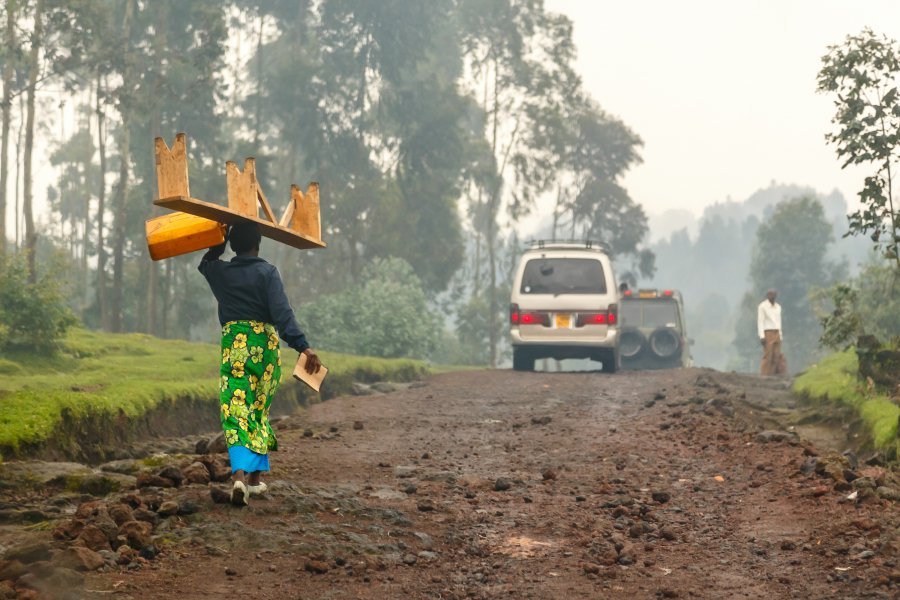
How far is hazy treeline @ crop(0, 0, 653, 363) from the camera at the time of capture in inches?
1512

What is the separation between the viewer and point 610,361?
2222 centimetres

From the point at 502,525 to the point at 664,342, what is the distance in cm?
2173

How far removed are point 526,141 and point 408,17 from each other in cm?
857

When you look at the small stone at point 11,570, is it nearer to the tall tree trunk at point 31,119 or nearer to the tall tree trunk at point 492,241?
the tall tree trunk at point 31,119

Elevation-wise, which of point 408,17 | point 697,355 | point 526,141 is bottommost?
point 697,355

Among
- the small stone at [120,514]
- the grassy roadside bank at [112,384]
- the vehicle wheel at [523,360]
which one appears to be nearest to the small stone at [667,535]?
the small stone at [120,514]

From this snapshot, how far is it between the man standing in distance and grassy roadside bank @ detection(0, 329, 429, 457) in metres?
7.44

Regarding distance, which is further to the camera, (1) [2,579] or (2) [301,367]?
(2) [301,367]

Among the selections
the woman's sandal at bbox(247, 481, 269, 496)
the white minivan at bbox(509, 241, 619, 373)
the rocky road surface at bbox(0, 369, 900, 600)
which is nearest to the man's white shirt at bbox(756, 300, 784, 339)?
the white minivan at bbox(509, 241, 619, 373)

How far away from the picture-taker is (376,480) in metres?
9.26

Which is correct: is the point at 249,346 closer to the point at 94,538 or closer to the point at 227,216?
the point at 227,216

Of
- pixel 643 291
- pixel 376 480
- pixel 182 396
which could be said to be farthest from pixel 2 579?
pixel 643 291

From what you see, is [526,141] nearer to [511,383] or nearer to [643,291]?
[643,291]

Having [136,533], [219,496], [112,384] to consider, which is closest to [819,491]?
[219,496]
